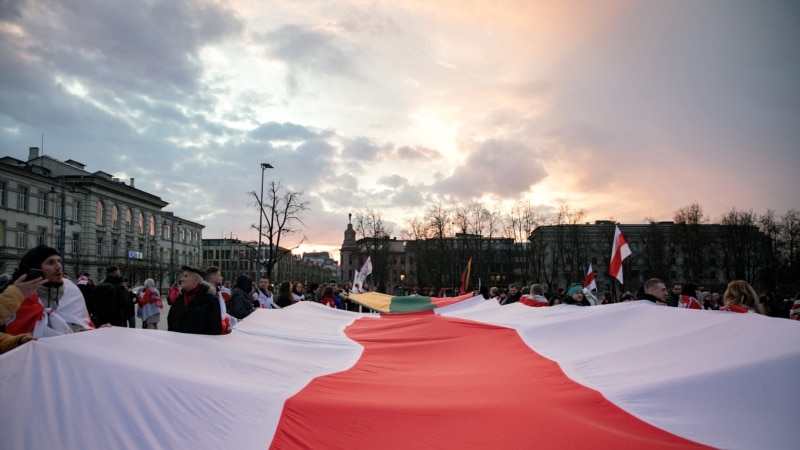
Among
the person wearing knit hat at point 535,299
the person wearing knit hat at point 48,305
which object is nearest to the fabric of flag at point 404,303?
the person wearing knit hat at point 535,299

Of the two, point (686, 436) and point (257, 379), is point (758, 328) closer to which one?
point (686, 436)

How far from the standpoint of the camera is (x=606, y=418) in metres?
3.75

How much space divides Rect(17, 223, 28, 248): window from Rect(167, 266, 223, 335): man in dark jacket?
5864 centimetres

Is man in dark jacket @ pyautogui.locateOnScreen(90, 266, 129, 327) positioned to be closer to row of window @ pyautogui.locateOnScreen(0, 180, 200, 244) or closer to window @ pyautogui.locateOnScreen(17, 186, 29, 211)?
row of window @ pyautogui.locateOnScreen(0, 180, 200, 244)

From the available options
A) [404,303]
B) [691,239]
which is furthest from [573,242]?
[404,303]

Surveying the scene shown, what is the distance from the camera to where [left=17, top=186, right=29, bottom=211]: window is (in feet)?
171

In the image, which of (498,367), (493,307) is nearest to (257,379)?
(498,367)

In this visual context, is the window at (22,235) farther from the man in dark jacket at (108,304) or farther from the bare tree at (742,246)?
the bare tree at (742,246)

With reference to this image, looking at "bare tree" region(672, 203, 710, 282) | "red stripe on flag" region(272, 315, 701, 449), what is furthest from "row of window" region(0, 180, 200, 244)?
"bare tree" region(672, 203, 710, 282)

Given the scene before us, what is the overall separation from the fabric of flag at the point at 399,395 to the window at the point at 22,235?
5918 cm

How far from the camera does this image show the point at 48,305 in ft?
14.3

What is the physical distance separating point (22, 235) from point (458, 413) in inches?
2466

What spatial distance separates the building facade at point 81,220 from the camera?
51.1m

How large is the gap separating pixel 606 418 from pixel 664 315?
284 centimetres
